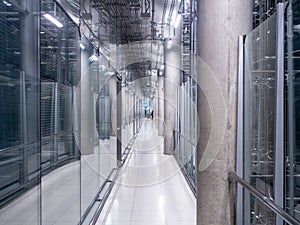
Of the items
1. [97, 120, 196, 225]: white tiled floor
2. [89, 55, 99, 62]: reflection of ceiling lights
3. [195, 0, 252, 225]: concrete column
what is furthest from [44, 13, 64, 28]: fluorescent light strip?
[97, 120, 196, 225]: white tiled floor

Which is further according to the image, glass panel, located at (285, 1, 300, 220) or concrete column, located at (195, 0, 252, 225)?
concrete column, located at (195, 0, 252, 225)

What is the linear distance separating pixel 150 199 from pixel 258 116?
3.29 metres

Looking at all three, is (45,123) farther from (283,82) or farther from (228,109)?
(283,82)

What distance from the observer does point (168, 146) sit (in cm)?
1084

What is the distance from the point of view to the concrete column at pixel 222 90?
2600mm

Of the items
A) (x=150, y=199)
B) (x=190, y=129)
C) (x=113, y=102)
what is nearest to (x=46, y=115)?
(x=150, y=199)

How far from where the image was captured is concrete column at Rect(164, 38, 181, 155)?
10430mm

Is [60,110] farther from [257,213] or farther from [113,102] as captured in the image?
[113,102]

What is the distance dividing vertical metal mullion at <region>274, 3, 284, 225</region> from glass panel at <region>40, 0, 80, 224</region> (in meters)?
1.80

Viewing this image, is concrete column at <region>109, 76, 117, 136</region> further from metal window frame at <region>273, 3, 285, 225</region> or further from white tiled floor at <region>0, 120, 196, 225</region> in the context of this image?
metal window frame at <region>273, 3, 285, 225</region>

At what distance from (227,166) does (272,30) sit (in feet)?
3.47

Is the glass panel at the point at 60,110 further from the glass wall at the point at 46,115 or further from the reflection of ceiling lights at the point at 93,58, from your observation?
the reflection of ceiling lights at the point at 93,58

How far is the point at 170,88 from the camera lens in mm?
10820

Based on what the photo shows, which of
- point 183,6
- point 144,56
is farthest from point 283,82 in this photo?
point 144,56
